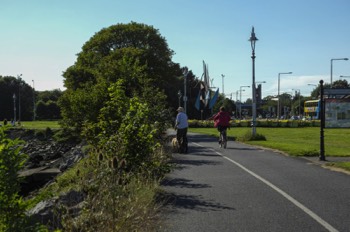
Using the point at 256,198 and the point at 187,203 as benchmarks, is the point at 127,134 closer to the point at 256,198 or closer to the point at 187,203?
the point at 187,203

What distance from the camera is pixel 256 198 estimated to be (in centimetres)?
965

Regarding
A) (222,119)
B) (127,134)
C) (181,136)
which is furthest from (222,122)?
(127,134)

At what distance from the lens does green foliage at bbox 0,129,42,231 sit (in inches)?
170

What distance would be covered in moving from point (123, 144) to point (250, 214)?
3.18 metres

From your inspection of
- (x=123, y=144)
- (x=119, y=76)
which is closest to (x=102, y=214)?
(x=123, y=144)

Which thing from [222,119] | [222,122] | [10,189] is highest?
[222,119]

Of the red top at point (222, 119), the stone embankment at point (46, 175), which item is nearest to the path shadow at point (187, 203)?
the stone embankment at point (46, 175)

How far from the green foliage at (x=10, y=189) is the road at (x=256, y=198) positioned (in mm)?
3133

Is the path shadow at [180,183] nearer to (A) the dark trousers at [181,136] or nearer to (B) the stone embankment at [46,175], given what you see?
(B) the stone embankment at [46,175]

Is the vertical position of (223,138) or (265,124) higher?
(265,124)

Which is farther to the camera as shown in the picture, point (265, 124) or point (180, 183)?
point (265, 124)

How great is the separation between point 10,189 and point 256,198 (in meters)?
6.25

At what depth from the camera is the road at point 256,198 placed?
24.6ft

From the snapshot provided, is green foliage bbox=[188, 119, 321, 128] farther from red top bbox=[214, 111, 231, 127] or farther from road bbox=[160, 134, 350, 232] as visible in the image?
road bbox=[160, 134, 350, 232]
